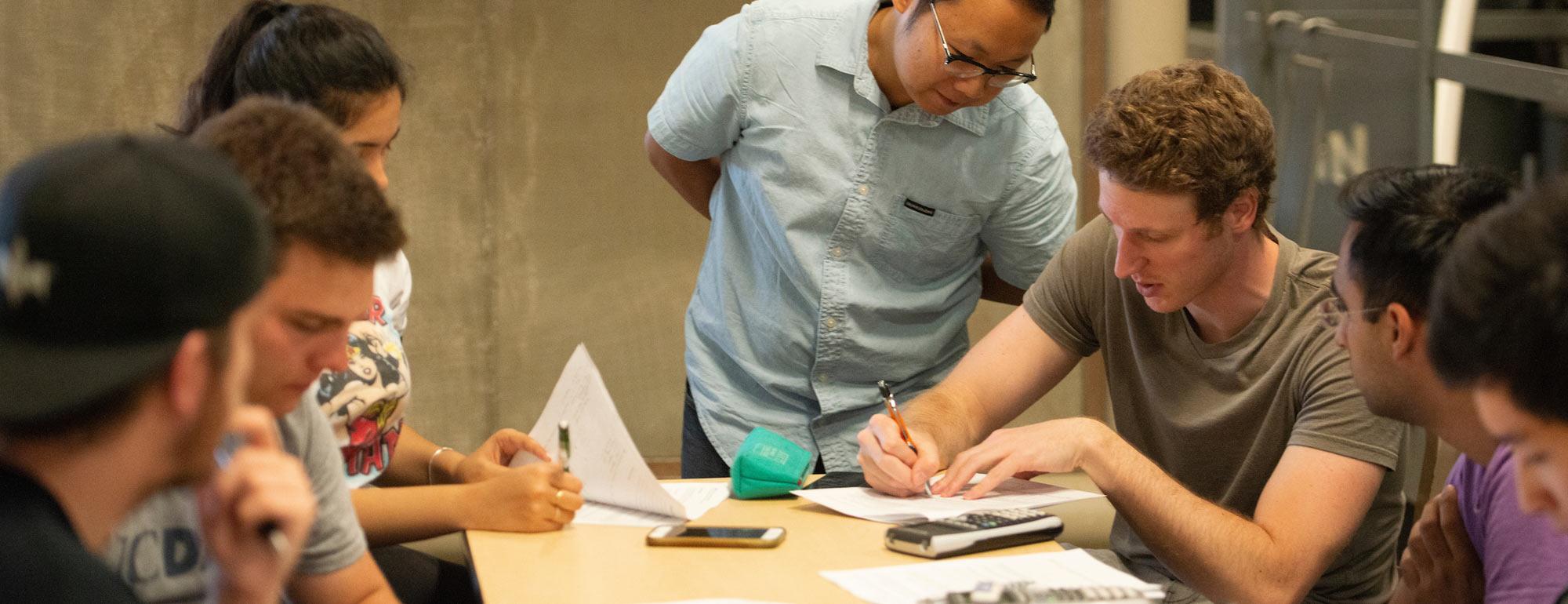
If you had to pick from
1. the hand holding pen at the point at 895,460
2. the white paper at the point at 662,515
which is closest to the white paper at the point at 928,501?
the hand holding pen at the point at 895,460

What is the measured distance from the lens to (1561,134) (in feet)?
10.3

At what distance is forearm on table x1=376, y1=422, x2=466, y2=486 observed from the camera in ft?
7.25

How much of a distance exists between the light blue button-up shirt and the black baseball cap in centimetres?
160

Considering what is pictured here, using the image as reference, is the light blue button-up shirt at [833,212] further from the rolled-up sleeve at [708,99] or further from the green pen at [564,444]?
the green pen at [564,444]

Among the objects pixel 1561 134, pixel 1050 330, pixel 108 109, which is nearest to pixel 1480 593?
pixel 1050 330

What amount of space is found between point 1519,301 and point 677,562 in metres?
1.00

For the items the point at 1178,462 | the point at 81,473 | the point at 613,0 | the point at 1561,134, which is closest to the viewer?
the point at 81,473

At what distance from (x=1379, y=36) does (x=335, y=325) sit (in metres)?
3.46

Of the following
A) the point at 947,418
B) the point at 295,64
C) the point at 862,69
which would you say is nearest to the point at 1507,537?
the point at 947,418

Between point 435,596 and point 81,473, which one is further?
point 435,596

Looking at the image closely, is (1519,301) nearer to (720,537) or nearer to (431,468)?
(720,537)

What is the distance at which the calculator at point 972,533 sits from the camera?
5.43ft

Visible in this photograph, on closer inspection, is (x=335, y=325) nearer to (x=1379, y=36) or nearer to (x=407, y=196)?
(x=407, y=196)

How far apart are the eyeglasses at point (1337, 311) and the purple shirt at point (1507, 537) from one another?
0.73ft
